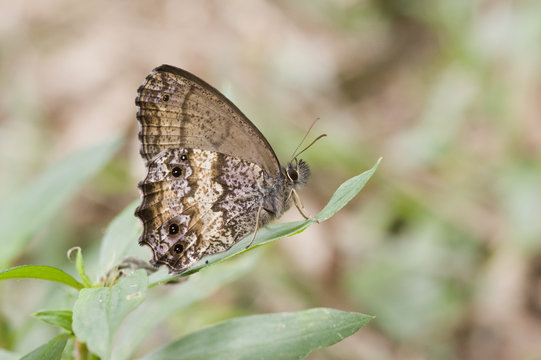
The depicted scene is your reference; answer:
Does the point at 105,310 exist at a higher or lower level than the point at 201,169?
lower

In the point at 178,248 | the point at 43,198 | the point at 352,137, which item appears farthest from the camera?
the point at 352,137

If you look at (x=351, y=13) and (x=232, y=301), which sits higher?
(x=351, y=13)

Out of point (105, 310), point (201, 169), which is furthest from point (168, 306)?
point (105, 310)

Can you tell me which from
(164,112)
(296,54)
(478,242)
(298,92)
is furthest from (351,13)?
(164,112)

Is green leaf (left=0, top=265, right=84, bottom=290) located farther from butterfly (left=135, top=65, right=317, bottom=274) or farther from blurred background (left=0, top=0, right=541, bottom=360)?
blurred background (left=0, top=0, right=541, bottom=360)

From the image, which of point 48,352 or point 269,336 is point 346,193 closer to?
point 269,336

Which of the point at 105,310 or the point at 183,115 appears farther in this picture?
the point at 183,115

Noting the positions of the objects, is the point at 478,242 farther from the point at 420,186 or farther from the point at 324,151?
the point at 324,151

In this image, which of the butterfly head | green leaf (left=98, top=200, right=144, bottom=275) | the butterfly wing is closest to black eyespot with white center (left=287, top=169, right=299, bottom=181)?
the butterfly head
